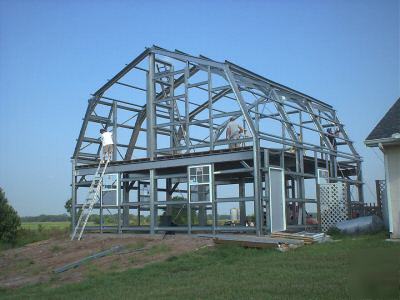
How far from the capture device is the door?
1568 centimetres

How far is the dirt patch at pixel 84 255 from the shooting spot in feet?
41.4

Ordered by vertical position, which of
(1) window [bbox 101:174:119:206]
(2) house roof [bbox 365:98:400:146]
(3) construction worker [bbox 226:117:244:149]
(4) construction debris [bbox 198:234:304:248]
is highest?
(3) construction worker [bbox 226:117:244:149]

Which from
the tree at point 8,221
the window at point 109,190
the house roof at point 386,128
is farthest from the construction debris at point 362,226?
the tree at point 8,221

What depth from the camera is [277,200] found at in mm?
16031

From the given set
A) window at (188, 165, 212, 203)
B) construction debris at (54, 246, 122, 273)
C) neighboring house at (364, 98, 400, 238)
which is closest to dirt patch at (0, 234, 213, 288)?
construction debris at (54, 246, 122, 273)

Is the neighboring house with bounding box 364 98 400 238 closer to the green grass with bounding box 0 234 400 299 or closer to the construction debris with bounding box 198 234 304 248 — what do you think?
the green grass with bounding box 0 234 400 299

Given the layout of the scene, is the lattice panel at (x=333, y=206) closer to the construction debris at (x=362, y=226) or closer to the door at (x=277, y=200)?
the construction debris at (x=362, y=226)

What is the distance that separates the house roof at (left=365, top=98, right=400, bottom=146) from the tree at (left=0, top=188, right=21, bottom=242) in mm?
22003

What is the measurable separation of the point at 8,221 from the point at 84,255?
51.9ft

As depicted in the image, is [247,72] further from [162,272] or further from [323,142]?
[162,272]

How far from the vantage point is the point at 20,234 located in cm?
2930

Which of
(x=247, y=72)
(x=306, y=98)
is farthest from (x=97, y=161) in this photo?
(x=306, y=98)

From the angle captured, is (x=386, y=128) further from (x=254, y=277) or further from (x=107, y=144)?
(x=107, y=144)

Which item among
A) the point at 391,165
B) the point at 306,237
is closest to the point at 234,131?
the point at 306,237
